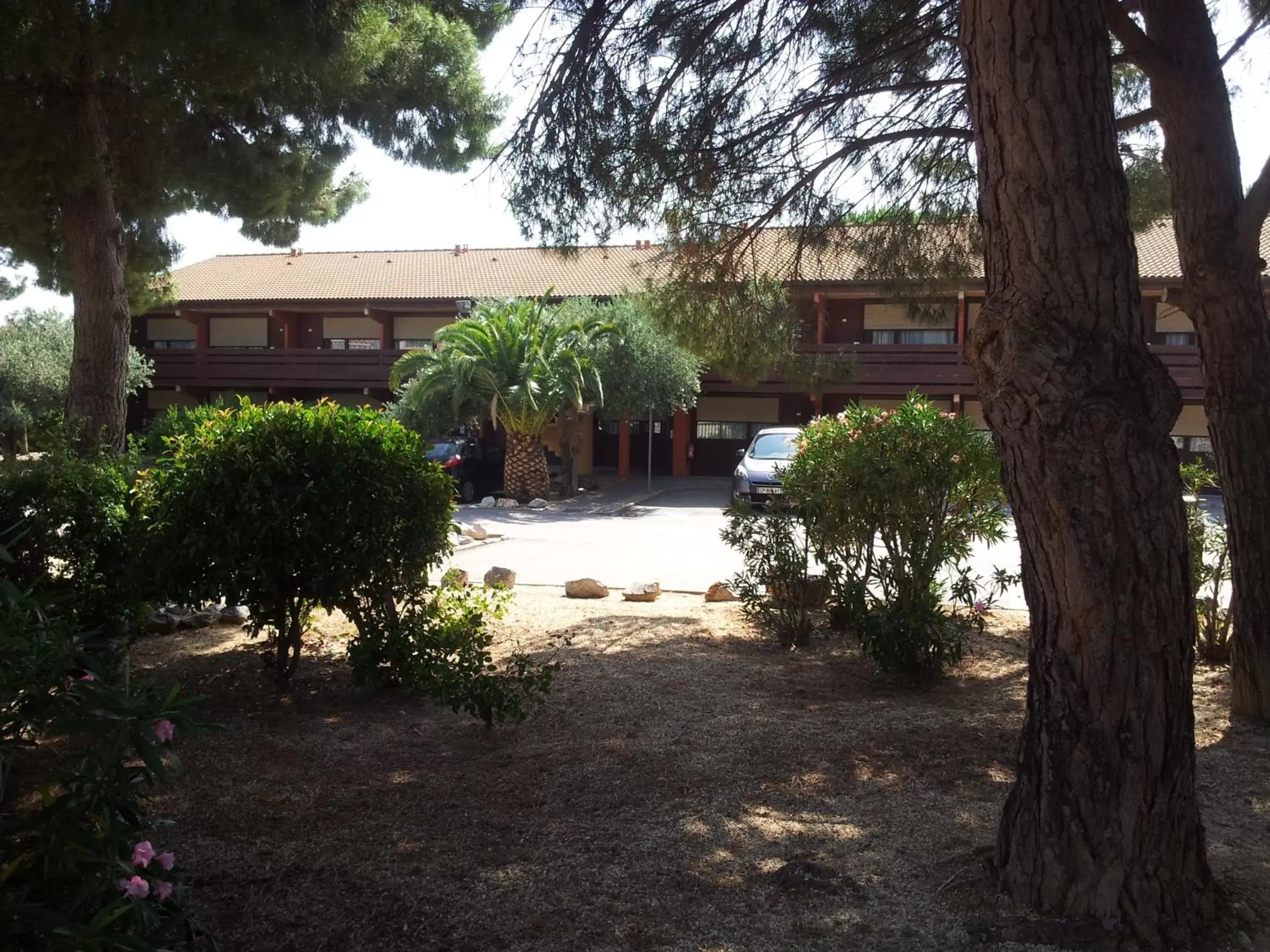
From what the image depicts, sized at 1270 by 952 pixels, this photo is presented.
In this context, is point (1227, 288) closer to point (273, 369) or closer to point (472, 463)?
point (472, 463)

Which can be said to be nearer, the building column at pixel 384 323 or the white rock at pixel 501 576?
the white rock at pixel 501 576

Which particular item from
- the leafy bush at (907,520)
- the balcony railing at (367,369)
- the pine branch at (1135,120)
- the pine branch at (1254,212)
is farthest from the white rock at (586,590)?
the balcony railing at (367,369)

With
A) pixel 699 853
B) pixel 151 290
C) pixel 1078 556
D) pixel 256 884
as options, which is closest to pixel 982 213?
pixel 1078 556

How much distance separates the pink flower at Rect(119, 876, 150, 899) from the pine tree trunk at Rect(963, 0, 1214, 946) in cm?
259

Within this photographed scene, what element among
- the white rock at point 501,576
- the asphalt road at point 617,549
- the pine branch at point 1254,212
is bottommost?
the asphalt road at point 617,549

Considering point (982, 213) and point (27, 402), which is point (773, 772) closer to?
point (982, 213)

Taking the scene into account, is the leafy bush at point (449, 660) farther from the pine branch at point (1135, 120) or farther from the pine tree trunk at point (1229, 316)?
the pine branch at point (1135, 120)

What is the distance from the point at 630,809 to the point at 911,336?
29.3m

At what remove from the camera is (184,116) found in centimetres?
1148

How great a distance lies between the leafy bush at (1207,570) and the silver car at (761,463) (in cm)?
1038

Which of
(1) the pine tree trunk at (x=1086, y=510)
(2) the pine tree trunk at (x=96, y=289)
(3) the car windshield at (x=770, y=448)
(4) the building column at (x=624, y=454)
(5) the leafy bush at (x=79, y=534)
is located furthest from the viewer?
(4) the building column at (x=624, y=454)

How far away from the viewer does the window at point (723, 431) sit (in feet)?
110

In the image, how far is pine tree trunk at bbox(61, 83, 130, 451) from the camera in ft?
33.0

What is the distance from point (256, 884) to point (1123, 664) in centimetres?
300
